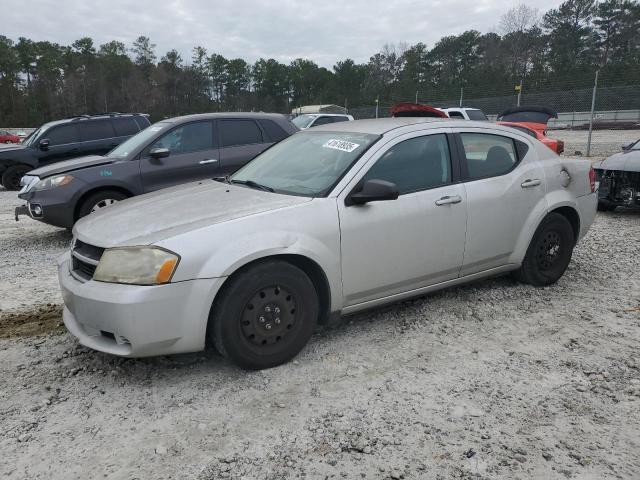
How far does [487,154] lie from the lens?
4.37 metres

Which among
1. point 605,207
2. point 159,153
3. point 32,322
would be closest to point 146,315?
point 32,322

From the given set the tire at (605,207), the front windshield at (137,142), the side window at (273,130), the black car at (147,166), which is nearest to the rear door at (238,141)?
the black car at (147,166)

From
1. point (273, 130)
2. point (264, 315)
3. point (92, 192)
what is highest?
point (273, 130)

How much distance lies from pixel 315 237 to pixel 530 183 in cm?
225

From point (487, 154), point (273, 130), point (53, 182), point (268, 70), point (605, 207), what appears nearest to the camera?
point (487, 154)

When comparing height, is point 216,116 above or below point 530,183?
above

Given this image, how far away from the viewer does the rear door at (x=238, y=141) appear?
7.38m

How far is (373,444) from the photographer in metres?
2.57

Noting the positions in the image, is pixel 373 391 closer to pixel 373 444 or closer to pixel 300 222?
pixel 373 444

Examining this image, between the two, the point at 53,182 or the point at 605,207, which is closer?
the point at 53,182

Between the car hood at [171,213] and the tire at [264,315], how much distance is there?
1.39 feet

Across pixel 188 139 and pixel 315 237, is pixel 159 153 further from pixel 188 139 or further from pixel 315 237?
pixel 315 237

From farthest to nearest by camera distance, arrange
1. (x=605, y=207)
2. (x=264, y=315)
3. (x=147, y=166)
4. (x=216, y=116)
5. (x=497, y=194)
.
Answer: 1. (x=605, y=207)
2. (x=216, y=116)
3. (x=147, y=166)
4. (x=497, y=194)
5. (x=264, y=315)

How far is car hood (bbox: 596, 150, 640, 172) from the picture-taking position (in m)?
7.53
